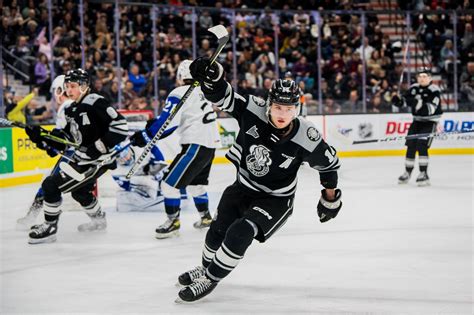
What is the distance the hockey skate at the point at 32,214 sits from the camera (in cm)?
577

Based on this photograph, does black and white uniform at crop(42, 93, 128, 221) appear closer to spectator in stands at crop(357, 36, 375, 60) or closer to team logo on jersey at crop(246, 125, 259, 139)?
team logo on jersey at crop(246, 125, 259, 139)

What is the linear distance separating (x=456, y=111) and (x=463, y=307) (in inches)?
337

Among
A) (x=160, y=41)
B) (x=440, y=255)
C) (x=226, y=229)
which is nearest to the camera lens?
(x=226, y=229)

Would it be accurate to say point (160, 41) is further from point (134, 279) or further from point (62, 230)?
point (134, 279)

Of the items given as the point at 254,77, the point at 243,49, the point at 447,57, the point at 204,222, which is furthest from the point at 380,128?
the point at 204,222

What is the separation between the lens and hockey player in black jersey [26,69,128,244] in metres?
5.11

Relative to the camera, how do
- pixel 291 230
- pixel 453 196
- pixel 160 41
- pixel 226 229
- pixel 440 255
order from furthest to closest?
pixel 160 41
pixel 453 196
pixel 291 230
pixel 440 255
pixel 226 229

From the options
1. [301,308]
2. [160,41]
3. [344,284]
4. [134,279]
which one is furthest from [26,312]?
[160,41]

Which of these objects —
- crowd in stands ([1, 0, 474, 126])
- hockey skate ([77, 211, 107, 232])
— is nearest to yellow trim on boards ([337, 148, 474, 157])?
crowd in stands ([1, 0, 474, 126])

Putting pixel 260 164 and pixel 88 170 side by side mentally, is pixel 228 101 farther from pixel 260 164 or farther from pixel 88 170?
pixel 88 170

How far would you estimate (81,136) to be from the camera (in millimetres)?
5168

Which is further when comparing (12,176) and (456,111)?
(456,111)

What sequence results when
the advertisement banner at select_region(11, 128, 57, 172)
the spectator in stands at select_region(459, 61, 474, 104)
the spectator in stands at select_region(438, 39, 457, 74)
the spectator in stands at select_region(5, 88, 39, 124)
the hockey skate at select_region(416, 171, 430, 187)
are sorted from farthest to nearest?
the spectator in stands at select_region(438, 39, 457, 74)
the spectator in stands at select_region(459, 61, 474, 104)
the spectator in stands at select_region(5, 88, 39, 124)
the advertisement banner at select_region(11, 128, 57, 172)
the hockey skate at select_region(416, 171, 430, 187)

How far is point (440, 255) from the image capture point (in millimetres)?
4637
